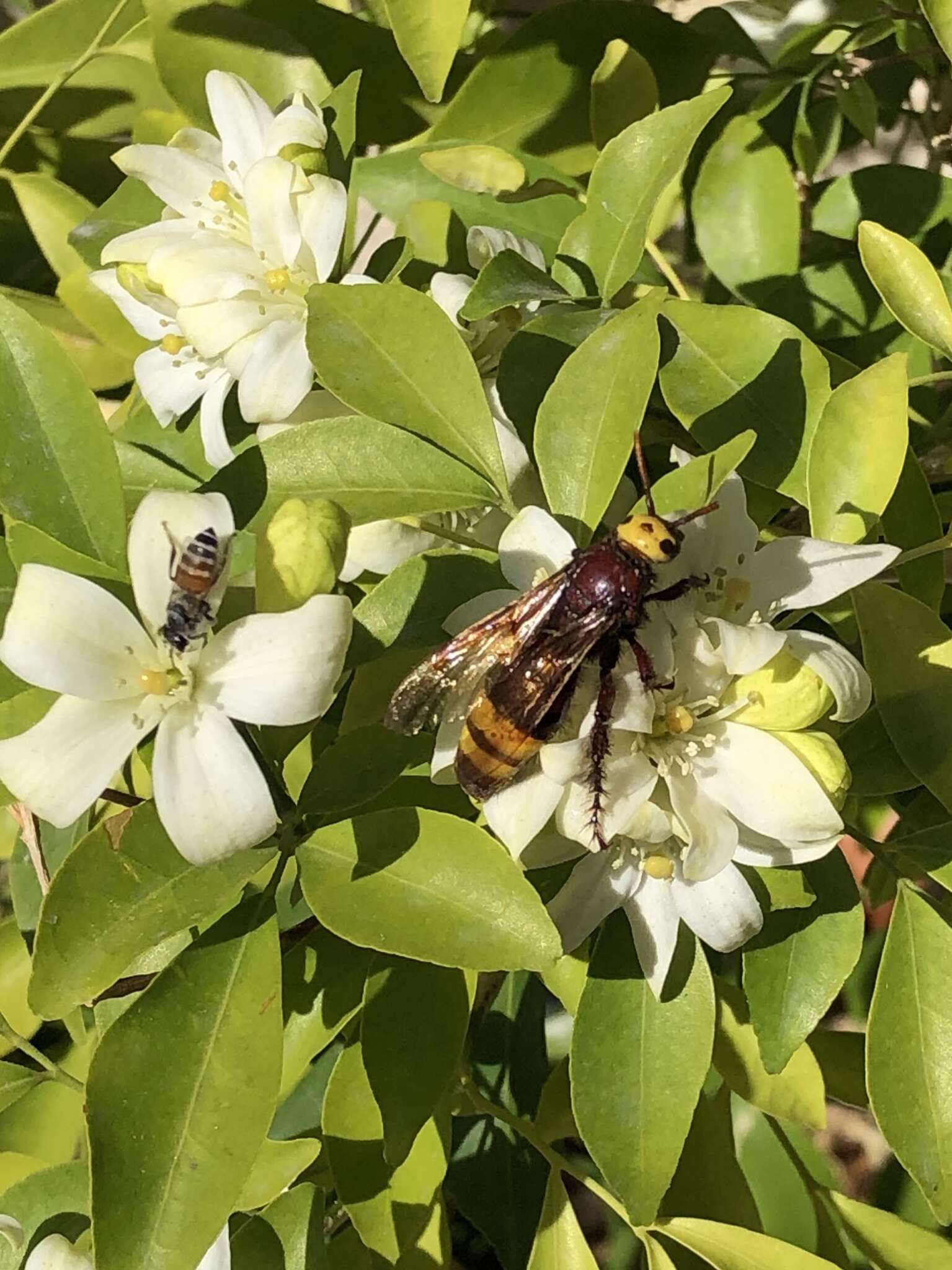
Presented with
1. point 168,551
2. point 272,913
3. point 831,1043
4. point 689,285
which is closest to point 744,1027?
point 831,1043

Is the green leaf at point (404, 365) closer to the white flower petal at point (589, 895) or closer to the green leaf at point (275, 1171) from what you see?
the white flower petal at point (589, 895)

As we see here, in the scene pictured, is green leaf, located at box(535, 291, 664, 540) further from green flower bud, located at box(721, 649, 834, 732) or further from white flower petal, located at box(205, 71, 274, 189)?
white flower petal, located at box(205, 71, 274, 189)

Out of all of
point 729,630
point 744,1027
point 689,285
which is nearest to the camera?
point 729,630

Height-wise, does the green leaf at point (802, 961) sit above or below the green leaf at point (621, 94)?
below

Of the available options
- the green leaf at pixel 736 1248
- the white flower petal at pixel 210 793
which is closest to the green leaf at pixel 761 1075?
the green leaf at pixel 736 1248

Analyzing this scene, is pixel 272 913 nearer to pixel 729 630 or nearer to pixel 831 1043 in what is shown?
pixel 729 630

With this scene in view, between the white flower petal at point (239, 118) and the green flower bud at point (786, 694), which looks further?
the white flower petal at point (239, 118)

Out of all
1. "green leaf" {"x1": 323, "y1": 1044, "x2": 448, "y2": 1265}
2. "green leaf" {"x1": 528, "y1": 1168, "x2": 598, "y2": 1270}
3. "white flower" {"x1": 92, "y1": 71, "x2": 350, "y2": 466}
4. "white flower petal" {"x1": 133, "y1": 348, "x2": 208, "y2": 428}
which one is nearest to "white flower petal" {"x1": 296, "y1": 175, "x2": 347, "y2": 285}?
"white flower" {"x1": 92, "y1": 71, "x2": 350, "y2": 466}
